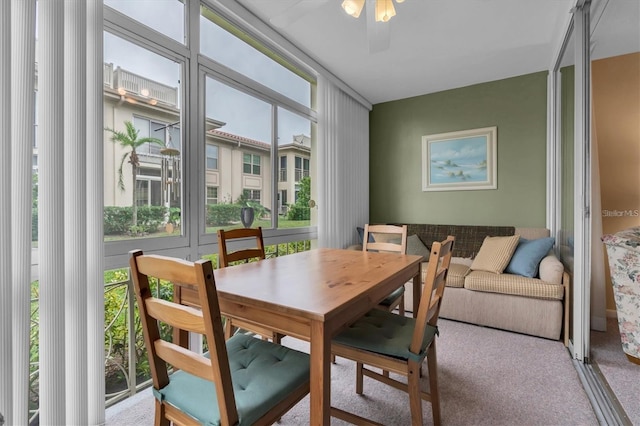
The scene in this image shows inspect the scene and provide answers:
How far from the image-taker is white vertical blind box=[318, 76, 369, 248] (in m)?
3.48

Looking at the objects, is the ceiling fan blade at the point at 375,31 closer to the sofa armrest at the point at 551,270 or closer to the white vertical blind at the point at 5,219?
the white vertical blind at the point at 5,219

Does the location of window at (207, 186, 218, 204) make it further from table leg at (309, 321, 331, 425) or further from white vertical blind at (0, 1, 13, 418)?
table leg at (309, 321, 331, 425)

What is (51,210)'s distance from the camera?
1326 mm

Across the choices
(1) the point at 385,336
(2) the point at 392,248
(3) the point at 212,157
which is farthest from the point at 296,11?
(1) the point at 385,336

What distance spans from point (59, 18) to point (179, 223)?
3.93ft

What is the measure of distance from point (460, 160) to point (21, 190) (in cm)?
398

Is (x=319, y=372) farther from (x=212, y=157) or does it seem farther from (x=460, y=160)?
(x=460, y=160)

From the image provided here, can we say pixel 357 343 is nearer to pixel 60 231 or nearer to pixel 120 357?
pixel 60 231

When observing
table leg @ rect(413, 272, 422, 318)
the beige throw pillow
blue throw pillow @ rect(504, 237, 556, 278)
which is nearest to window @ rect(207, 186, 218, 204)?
table leg @ rect(413, 272, 422, 318)

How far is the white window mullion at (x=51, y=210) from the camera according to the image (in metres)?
1.31

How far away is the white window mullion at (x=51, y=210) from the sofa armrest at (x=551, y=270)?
3291mm

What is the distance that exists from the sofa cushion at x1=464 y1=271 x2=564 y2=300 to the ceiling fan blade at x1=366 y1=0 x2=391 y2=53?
2144 millimetres

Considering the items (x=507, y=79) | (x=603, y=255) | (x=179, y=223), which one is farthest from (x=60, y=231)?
(x=507, y=79)

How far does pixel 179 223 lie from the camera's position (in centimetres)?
207
